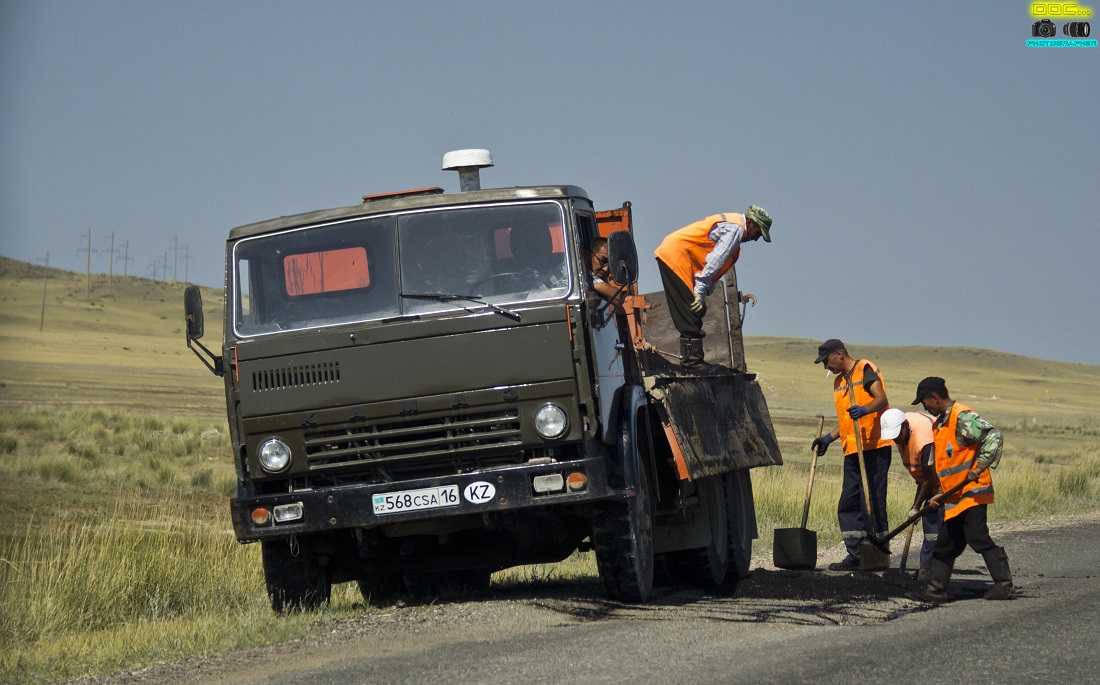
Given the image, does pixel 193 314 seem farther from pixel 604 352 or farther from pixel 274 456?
pixel 604 352

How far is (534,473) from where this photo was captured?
8.16 metres

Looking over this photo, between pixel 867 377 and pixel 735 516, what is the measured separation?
5.18 ft

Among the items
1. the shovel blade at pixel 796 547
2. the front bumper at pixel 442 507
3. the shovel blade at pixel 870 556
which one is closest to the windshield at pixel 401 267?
the front bumper at pixel 442 507

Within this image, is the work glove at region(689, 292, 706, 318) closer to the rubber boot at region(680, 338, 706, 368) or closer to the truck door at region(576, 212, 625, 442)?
the rubber boot at region(680, 338, 706, 368)

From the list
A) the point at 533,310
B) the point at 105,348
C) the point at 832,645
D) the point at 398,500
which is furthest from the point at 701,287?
the point at 105,348

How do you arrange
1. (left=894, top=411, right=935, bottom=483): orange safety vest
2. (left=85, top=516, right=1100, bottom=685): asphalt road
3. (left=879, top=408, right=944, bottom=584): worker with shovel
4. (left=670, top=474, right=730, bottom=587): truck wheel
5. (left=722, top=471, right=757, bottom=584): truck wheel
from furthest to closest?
1. (left=722, top=471, right=757, bottom=584): truck wheel
2. (left=894, top=411, right=935, bottom=483): orange safety vest
3. (left=879, top=408, right=944, bottom=584): worker with shovel
4. (left=670, top=474, right=730, bottom=587): truck wheel
5. (left=85, top=516, right=1100, bottom=685): asphalt road

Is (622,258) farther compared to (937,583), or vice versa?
(937,583)

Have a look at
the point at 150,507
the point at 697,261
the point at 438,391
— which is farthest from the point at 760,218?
the point at 150,507

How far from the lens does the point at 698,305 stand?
1052 centimetres

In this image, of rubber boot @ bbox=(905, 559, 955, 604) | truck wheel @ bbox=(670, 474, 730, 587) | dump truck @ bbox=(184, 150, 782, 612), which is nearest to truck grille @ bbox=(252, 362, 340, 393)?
dump truck @ bbox=(184, 150, 782, 612)

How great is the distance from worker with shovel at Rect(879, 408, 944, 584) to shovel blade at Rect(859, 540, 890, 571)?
0.95 ft

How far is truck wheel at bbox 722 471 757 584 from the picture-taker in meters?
11.0

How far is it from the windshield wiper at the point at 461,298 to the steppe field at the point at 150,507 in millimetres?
1983

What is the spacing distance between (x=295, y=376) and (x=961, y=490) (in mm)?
4321
